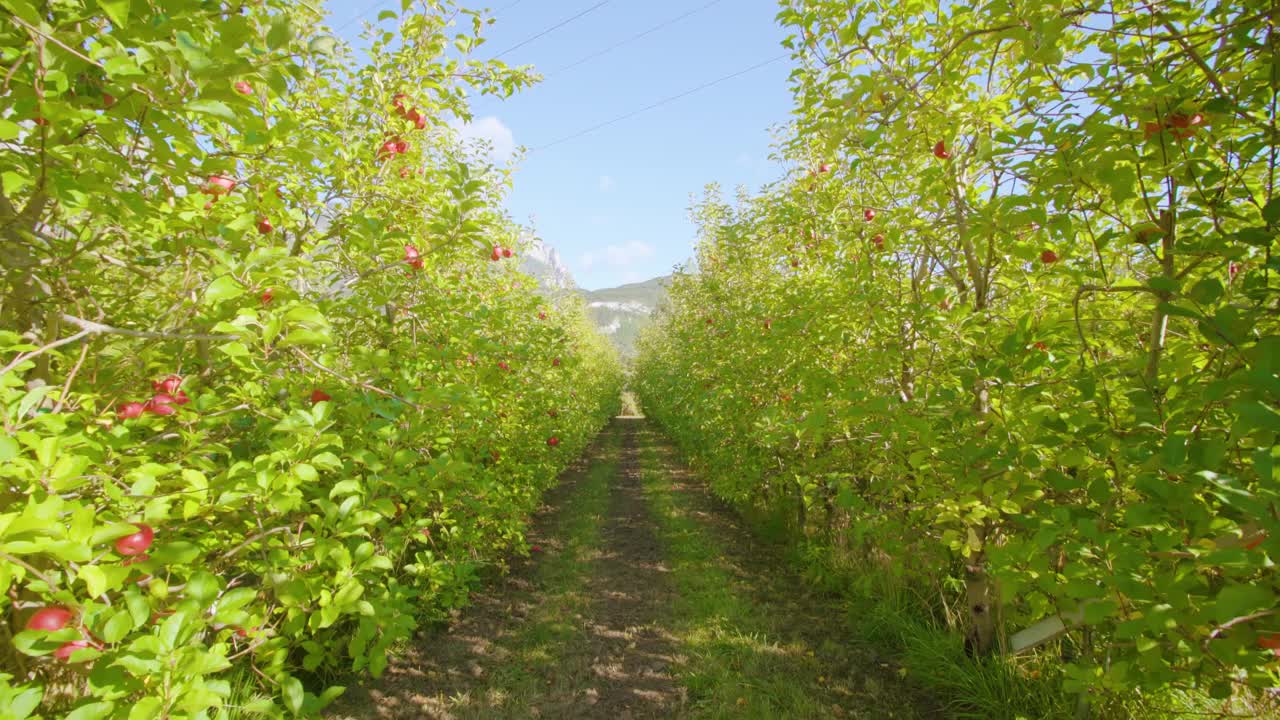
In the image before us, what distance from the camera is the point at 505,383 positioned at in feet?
15.7

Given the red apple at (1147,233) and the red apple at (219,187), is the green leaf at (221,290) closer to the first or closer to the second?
the red apple at (219,187)

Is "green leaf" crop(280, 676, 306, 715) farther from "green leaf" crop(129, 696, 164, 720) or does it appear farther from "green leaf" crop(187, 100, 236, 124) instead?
"green leaf" crop(187, 100, 236, 124)

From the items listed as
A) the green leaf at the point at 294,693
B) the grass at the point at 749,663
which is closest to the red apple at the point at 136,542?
the green leaf at the point at 294,693

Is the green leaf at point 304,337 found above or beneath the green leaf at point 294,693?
above

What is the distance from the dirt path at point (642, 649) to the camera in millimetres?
3143

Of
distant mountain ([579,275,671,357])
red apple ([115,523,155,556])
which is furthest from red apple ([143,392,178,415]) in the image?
distant mountain ([579,275,671,357])

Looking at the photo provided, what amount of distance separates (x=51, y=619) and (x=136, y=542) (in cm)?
21

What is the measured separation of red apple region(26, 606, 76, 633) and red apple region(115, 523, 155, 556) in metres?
0.15

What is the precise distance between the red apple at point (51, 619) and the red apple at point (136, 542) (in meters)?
0.15

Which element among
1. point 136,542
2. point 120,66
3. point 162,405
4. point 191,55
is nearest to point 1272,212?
point 191,55

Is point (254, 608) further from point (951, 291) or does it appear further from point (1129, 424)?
point (951, 291)

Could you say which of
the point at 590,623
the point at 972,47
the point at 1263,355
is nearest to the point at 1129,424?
the point at 1263,355

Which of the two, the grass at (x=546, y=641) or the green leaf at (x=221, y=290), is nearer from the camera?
the green leaf at (x=221, y=290)

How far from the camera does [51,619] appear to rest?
1144mm
